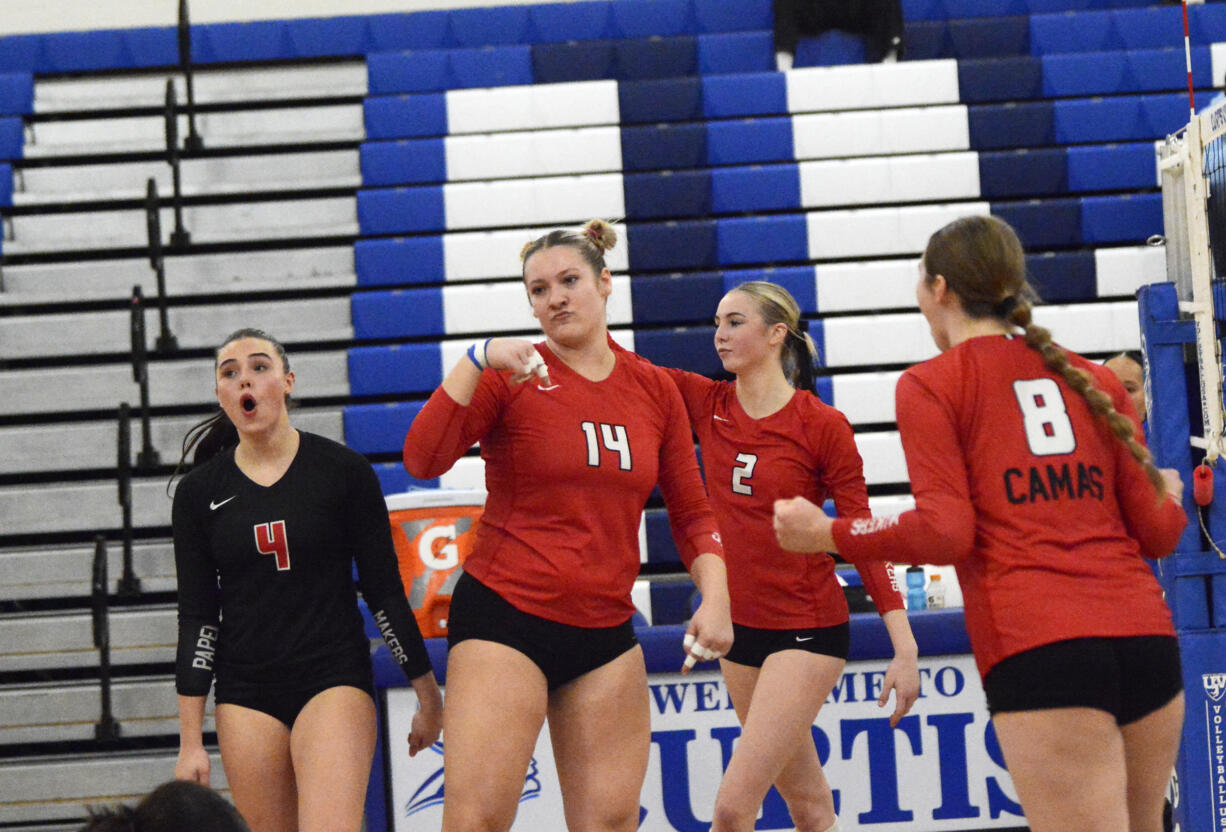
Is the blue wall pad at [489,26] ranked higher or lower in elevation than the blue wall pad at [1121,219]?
higher

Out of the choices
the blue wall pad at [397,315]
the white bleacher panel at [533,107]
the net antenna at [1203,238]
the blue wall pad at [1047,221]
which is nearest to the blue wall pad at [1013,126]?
the blue wall pad at [1047,221]

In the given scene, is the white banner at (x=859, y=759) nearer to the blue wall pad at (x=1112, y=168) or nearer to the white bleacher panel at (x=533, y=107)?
the blue wall pad at (x=1112, y=168)

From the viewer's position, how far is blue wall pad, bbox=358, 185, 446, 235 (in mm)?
7699

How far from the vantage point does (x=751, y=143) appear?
25.7 ft

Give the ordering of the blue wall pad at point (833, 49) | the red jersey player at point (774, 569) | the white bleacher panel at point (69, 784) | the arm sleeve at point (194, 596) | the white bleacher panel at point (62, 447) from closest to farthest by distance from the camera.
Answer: the arm sleeve at point (194, 596), the red jersey player at point (774, 569), the white bleacher panel at point (69, 784), the white bleacher panel at point (62, 447), the blue wall pad at point (833, 49)

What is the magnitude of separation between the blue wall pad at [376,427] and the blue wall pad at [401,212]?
1307mm

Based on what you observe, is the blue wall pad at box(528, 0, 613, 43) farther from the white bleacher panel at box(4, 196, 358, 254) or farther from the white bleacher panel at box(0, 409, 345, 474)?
the white bleacher panel at box(0, 409, 345, 474)

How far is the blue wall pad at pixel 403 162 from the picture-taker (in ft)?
25.8

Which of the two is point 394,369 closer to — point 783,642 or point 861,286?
point 861,286

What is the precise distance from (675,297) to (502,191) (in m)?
1.26

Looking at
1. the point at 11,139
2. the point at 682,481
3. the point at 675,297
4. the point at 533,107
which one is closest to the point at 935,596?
the point at 682,481

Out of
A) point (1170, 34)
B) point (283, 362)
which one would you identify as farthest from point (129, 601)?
point (1170, 34)

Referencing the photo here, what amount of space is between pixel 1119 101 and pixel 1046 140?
1.59 ft

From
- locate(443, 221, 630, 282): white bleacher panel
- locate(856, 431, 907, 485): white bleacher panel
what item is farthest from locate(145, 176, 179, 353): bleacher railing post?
locate(856, 431, 907, 485): white bleacher panel
